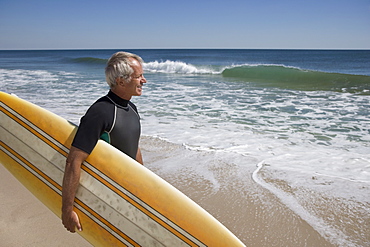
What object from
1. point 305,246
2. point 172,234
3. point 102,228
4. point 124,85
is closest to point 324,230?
point 305,246

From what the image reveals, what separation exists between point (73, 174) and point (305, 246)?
1.73 m

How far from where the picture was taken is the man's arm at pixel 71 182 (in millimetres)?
1627

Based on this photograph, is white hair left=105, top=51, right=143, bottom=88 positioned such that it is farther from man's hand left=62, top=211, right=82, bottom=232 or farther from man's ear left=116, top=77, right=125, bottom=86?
man's hand left=62, top=211, right=82, bottom=232

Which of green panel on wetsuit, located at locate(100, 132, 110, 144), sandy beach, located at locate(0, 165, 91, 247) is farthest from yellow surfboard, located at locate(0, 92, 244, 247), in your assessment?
sandy beach, located at locate(0, 165, 91, 247)

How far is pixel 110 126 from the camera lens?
5.77ft

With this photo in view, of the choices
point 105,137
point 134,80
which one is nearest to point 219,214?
point 105,137

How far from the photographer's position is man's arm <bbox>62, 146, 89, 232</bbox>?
5.34 feet

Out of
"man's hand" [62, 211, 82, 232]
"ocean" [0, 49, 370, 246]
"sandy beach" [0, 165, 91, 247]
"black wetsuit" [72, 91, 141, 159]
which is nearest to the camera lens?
"black wetsuit" [72, 91, 141, 159]

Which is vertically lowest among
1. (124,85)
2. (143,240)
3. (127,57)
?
(143,240)

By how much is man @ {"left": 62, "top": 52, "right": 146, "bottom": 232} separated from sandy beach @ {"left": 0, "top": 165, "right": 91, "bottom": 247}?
646 millimetres

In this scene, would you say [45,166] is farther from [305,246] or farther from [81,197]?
[305,246]

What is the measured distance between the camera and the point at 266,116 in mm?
7023

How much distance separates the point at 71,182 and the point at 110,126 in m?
0.33

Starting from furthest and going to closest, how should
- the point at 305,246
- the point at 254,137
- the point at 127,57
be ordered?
the point at 254,137 < the point at 305,246 < the point at 127,57
